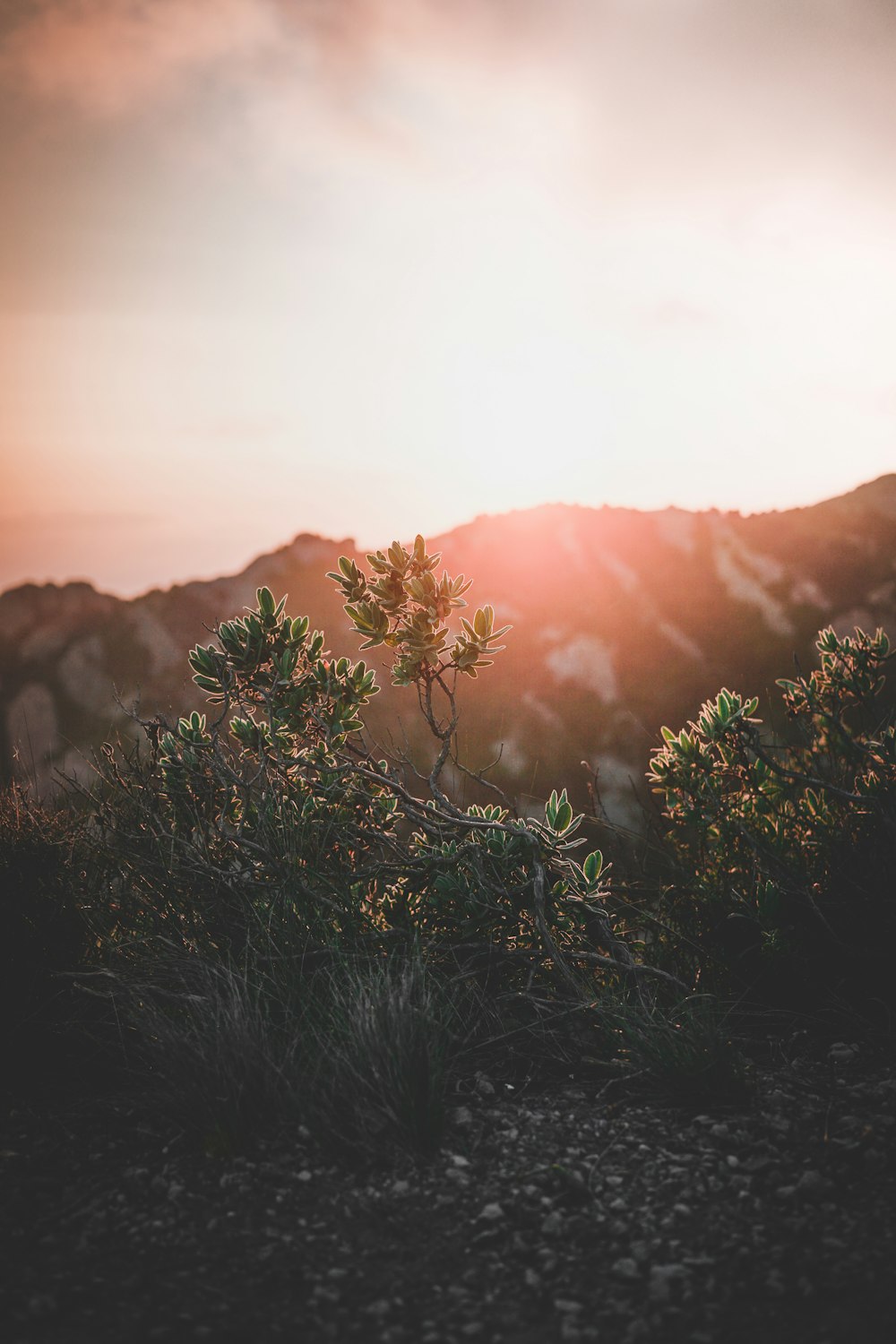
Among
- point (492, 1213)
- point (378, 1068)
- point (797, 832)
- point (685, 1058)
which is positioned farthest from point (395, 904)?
point (797, 832)

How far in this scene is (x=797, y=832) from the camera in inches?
150

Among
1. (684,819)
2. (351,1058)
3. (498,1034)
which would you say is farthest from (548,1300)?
(684,819)

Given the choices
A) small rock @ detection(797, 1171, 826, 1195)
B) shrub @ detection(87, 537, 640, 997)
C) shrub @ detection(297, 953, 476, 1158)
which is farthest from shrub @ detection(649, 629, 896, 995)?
shrub @ detection(297, 953, 476, 1158)

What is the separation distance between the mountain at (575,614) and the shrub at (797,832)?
903cm

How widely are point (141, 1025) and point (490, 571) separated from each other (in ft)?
44.9

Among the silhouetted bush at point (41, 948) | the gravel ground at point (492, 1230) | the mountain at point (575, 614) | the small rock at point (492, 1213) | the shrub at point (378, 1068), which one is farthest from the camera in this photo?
the mountain at point (575, 614)

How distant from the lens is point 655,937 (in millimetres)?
3760

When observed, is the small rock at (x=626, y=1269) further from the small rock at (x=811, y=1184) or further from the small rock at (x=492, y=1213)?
the small rock at (x=811, y=1184)

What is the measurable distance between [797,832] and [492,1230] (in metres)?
2.34

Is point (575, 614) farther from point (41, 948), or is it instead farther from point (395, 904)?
point (41, 948)

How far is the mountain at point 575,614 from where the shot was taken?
560 inches

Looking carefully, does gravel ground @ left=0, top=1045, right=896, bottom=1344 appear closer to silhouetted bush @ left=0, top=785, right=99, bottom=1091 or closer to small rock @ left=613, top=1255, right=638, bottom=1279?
small rock @ left=613, top=1255, right=638, bottom=1279

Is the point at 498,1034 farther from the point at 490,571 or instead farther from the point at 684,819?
the point at 490,571

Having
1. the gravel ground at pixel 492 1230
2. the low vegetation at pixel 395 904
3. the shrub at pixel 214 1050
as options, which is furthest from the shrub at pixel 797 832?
the shrub at pixel 214 1050
